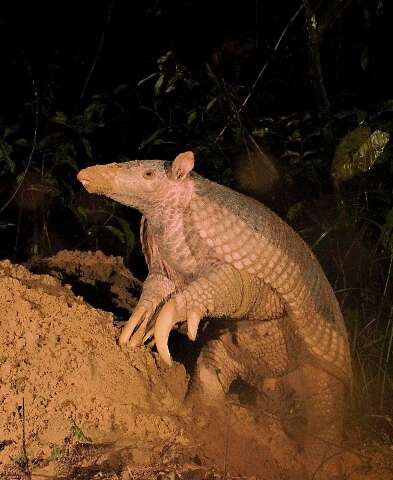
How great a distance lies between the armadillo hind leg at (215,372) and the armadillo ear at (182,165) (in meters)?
1.07

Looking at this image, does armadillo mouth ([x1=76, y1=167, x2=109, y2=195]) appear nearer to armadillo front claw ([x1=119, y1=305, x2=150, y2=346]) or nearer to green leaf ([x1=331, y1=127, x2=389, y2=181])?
armadillo front claw ([x1=119, y1=305, x2=150, y2=346])

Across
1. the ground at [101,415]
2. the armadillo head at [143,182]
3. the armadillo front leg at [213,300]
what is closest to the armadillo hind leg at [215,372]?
the ground at [101,415]

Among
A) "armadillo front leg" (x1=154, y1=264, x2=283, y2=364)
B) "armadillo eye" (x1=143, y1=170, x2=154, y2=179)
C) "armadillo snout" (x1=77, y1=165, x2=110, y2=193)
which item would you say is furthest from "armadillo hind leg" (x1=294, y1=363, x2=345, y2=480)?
"armadillo snout" (x1=77, y1=165, x2=110, y2=193)

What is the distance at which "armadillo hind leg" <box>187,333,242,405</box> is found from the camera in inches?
126

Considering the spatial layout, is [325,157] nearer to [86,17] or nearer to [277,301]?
[277,301]

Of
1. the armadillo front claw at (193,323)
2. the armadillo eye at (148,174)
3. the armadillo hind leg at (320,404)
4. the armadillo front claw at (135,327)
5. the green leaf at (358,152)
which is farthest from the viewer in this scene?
the green leaf at (358,152)

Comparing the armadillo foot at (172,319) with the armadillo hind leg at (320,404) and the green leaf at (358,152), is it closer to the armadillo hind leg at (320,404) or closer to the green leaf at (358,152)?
the armadillo hind leg at (320,404)

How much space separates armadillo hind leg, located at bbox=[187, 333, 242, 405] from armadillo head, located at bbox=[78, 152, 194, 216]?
38.5 inches

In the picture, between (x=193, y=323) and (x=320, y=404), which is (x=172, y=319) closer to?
(x=193, y=323)

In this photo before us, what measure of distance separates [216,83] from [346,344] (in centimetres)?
296

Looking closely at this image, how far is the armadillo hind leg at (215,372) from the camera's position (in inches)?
126

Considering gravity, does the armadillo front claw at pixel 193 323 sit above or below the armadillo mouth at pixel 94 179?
below

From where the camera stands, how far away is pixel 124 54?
7426 millimetres

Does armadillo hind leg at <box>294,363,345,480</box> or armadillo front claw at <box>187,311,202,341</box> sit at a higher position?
armadillo front claw at <box>187,311,202,341</box>
